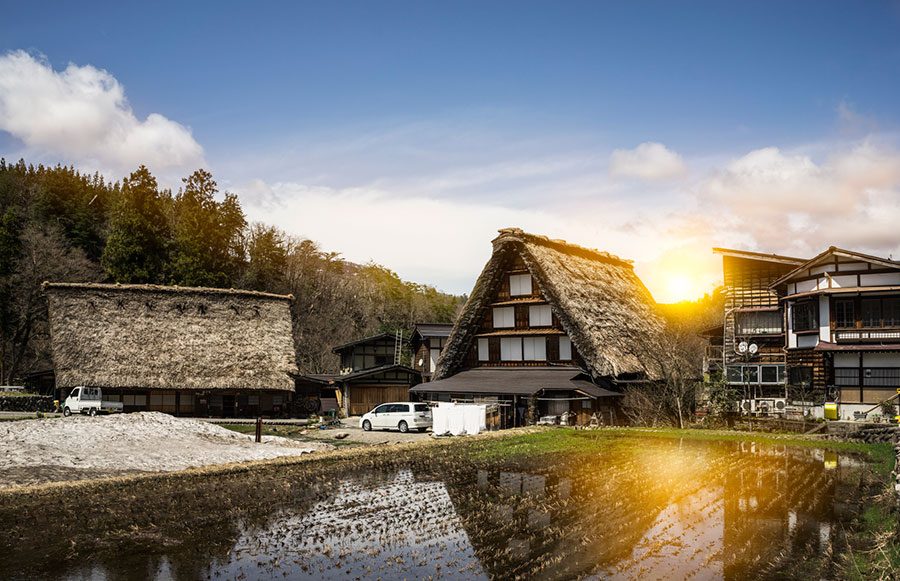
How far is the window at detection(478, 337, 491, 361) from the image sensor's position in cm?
3803

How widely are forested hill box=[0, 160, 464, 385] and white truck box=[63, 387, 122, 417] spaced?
56.5ft

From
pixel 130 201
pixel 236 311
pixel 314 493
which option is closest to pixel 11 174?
pixel 130 201

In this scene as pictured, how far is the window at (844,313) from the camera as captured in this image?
32.4m

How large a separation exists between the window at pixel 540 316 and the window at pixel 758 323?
12.6 m

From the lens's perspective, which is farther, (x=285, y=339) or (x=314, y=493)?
(x=285, y=339)

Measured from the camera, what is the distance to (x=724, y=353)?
135 ft

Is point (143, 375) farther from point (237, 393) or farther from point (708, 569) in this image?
point (708, 569)

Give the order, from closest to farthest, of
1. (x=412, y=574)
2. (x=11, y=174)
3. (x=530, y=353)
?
(x=412, y=574), (x=530, y=353), (x=11, y=174)

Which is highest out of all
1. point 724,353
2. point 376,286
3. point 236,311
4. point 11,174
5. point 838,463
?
point 11,174

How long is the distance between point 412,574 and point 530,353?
1041 inches

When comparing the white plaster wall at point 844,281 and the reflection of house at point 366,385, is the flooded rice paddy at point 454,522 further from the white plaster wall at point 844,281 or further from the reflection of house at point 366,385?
the reflection of house at point 366,385

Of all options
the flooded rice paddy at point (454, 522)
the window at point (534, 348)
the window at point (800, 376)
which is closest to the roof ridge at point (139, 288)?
the window at point (534, 348)

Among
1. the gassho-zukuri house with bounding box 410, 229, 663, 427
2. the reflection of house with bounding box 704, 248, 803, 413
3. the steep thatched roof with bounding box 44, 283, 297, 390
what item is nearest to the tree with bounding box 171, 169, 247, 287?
the steep thatched roof with bounding box 44, 283, 297, 390

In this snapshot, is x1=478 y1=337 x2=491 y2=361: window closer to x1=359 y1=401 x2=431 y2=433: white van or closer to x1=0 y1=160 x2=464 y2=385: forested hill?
x1=359 y1=401 x2=431 y2=433: white van
